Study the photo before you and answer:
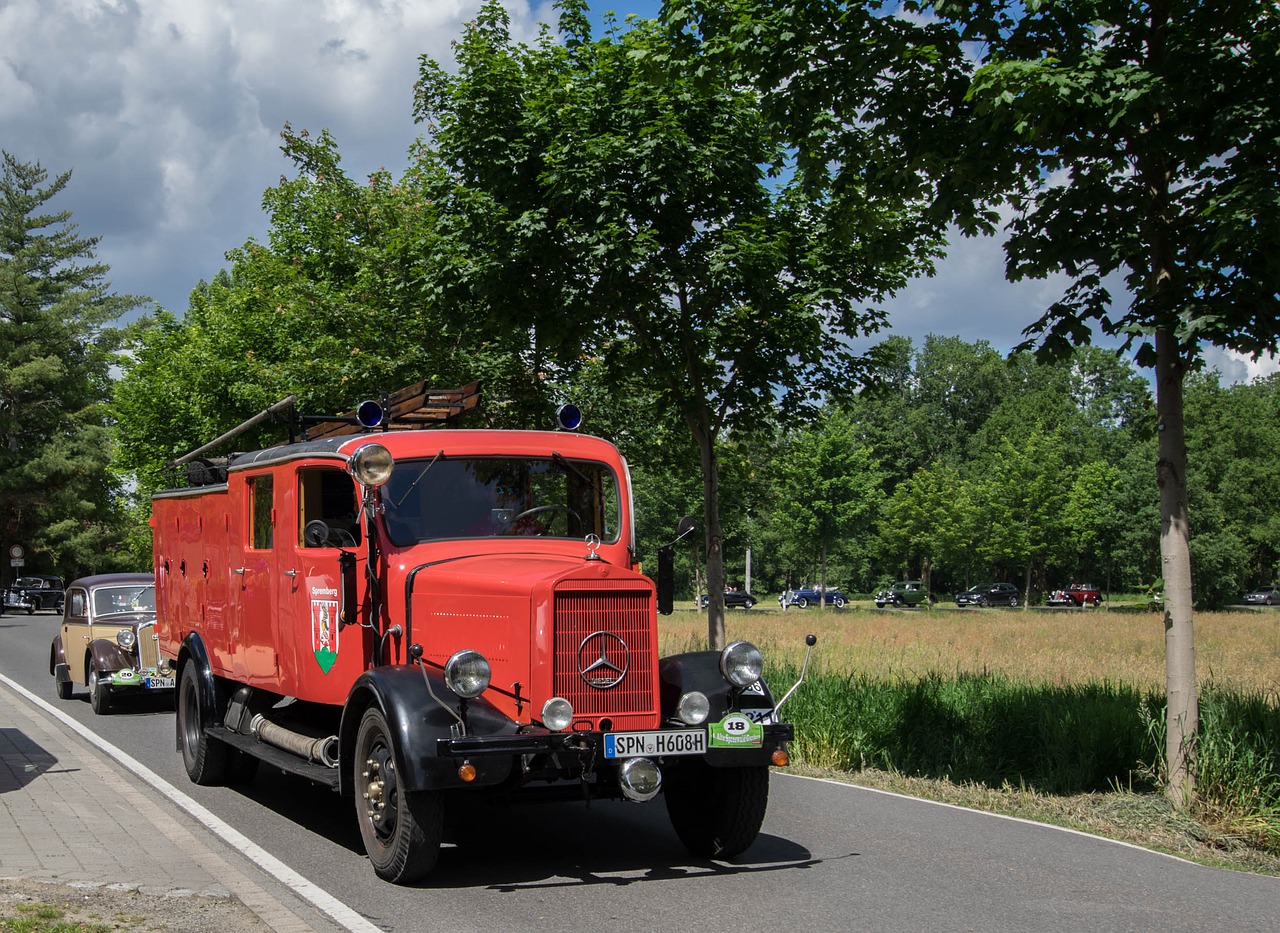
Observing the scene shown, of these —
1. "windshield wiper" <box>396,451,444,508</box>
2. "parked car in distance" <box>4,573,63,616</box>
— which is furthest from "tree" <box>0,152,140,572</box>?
"windshield wiper" <box>396,451,444,508</box>

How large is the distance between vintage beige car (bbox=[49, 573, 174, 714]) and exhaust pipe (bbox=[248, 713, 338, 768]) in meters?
4.70

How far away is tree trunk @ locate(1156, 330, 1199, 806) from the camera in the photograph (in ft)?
29.0

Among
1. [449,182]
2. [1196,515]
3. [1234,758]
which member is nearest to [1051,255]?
[1234,758]

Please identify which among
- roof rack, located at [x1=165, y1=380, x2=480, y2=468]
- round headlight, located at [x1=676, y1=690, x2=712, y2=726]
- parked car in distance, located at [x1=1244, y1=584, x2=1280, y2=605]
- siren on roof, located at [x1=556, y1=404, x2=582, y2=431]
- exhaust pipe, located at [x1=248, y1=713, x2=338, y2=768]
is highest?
roof rack, located at [x1=165, y1=380, x2=480, y2=468]

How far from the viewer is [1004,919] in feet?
20.0

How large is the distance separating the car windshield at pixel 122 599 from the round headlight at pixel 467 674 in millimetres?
11448

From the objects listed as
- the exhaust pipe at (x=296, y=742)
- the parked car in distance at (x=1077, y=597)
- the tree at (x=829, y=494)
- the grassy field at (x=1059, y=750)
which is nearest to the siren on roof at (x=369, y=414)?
the exhaust pipe at (x=296, y=742)

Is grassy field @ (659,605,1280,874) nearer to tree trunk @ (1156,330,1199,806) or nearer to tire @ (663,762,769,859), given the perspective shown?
tree trunk @ (1156,330,1199,806)

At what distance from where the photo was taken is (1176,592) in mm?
8867

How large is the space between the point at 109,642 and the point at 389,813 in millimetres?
9708

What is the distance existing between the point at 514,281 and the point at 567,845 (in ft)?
23.4

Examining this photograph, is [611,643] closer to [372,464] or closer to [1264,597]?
[372,464]

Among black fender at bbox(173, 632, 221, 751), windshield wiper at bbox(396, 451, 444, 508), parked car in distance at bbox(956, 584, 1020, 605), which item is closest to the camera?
windshield wiper at bbox(396, 451, 444, 508)

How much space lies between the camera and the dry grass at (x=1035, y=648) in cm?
1681
